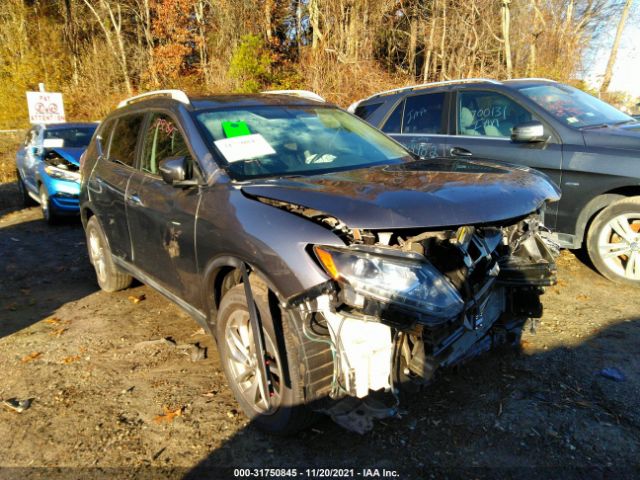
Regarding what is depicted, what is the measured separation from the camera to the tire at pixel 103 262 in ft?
15.5

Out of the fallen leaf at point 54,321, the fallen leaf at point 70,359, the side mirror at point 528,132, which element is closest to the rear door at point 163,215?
the fallen leaf at point 70,359

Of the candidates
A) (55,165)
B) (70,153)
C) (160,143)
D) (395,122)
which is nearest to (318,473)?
(160,143)

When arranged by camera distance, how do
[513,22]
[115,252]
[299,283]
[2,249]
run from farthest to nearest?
[513,22]
[2,249]
[115,252]
[299,283]

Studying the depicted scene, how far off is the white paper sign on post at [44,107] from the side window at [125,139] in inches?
337

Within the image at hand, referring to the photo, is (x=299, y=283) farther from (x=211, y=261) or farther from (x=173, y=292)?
(x=173, y=292)

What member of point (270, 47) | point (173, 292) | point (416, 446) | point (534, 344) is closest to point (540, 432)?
point (416, 446)

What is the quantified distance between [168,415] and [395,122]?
4.61 metres

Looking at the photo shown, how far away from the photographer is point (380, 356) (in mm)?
2193

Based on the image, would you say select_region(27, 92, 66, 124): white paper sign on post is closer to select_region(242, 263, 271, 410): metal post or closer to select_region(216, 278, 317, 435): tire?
select_region(216, 278, 317, 435): tire

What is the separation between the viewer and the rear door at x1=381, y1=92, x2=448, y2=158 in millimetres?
5699

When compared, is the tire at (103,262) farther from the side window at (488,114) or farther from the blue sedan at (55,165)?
the side window at (488,114)

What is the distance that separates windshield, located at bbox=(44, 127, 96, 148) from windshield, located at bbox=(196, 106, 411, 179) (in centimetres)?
706

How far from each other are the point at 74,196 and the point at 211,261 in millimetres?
6588

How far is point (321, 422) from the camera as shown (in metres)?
2.73
